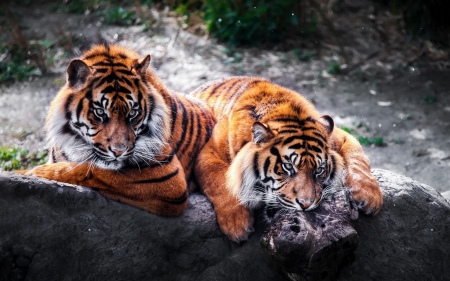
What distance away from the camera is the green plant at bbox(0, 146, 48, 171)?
212 inches

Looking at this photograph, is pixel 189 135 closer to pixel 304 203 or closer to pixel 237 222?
pixel 237 222

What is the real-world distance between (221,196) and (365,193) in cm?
85

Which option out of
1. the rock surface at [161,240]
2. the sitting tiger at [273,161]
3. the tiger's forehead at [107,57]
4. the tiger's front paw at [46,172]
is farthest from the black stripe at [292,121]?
the tiger's front paw at [46,172]

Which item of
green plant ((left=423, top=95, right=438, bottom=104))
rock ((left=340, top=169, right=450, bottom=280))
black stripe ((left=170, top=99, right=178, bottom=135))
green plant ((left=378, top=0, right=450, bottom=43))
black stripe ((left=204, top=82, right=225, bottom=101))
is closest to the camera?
rock ((left=340, top=169, right=450, bottom=280))

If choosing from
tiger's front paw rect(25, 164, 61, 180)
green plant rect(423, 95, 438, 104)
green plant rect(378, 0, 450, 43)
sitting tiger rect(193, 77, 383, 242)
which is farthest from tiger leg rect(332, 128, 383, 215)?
green plant rect(378, 0, 450, 43)

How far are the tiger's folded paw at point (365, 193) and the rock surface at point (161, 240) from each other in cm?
12

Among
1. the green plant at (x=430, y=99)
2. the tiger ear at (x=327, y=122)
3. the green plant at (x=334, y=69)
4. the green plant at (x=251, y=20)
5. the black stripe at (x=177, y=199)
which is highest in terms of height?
the tiger ear at (x=327, y=122)

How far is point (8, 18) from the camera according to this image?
8.85 meters

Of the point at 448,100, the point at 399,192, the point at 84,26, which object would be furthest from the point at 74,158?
the point at 84,26

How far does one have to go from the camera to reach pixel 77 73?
10.4 ft

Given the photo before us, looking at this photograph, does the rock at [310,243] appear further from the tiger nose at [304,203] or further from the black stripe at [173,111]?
the black stripe at [173,111]

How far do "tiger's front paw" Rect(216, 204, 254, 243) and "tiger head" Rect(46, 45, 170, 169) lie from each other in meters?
0.55

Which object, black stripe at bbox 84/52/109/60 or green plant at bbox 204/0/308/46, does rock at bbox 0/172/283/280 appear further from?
green plant at bbox 204/0/308/46

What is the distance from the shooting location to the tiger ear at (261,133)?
10.3ft
